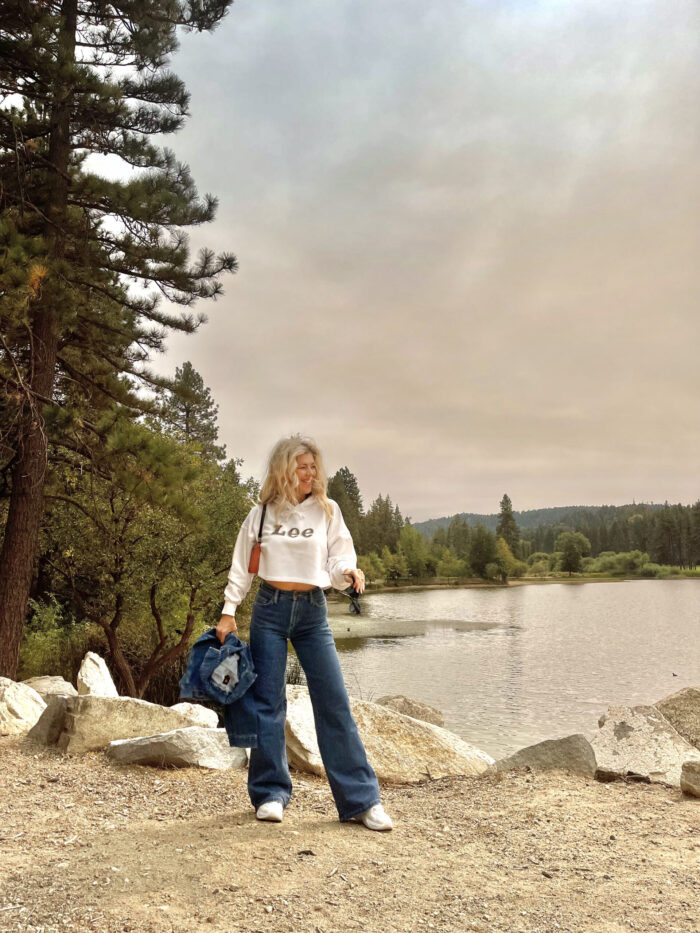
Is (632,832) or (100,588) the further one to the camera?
(100,588)

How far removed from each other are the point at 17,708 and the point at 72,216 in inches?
275

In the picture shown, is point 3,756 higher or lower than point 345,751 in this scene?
lower

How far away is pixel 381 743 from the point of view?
562 cm

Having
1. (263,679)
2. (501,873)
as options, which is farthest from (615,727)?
(263,679)

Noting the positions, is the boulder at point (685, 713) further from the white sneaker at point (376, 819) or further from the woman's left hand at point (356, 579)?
the woman's left hand at point (356, 579)

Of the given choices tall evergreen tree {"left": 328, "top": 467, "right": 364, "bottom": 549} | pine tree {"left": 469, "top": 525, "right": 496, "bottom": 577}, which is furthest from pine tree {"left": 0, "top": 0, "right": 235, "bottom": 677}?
pine tree {"left": 469, "top": 525, "right": 496, "bottom": 577}

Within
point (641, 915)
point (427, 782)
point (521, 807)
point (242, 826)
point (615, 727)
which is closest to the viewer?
point (641, 915)

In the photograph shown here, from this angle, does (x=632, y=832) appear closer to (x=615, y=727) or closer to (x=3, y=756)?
(x=615, y=727)

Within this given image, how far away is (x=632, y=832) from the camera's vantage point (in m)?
→ 4.00

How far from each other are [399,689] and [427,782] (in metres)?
13.2

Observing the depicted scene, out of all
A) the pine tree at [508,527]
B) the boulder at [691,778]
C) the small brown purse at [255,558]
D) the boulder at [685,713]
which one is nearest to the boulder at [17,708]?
the small brown purse at [255,558]

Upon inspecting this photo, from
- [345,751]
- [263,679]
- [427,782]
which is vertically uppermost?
[263,679]

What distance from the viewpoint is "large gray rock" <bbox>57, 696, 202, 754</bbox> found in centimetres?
562

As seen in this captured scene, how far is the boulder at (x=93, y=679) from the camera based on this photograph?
23.9 ft
